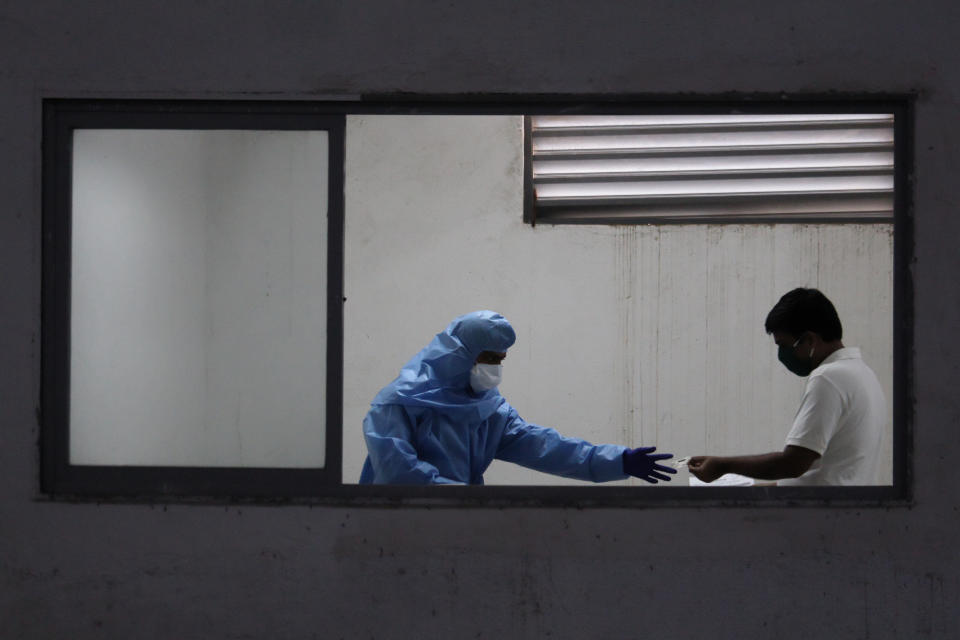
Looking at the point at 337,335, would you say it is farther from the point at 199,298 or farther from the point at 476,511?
the point at 476,511

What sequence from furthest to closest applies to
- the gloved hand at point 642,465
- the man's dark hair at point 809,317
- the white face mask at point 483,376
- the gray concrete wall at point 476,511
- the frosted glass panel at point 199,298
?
the white face mask at point 483,376 < the gloved hand at point 642,465 < the man's dark hair at point 809,317 < the frosted glass panel at point 199,298 < the gray concrete wall at point 476,511

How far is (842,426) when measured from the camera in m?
2.39

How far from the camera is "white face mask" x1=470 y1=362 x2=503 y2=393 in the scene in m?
2.83

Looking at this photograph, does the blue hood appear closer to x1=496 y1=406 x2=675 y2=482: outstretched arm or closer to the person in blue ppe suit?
the person in blue ppe suit

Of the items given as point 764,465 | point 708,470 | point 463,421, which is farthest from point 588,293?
point 764,465

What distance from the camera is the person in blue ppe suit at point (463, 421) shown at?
273 cm

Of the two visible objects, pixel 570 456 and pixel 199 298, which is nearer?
pixel 199 298

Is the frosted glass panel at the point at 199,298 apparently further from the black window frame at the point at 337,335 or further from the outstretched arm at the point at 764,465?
the outstretched arm at the point at 764,465

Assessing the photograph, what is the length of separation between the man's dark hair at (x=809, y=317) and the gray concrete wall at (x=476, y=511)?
0.48m

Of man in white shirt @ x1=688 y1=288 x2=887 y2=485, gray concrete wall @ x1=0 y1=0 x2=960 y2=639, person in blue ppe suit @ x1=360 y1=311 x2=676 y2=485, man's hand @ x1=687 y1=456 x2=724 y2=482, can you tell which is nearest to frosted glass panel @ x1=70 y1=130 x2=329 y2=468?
gray concrete wall @ x1=0 y1=0 x2=960 y2=639

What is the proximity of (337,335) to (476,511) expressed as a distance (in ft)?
1.80

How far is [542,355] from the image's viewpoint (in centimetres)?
393

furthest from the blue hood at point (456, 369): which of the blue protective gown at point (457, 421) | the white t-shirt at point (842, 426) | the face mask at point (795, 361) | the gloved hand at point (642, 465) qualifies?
the white t-shirt at point (842, 426)

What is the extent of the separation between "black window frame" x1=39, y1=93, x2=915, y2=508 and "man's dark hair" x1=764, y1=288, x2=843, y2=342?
440 millimetres
